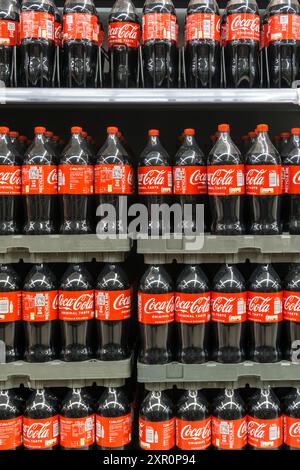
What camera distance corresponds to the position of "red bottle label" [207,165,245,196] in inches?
67.4

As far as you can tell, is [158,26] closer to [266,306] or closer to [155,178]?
[155,178]

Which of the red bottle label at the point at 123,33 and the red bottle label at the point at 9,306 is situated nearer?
the red bottle label at the point at 9,306

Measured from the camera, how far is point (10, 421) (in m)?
1.73

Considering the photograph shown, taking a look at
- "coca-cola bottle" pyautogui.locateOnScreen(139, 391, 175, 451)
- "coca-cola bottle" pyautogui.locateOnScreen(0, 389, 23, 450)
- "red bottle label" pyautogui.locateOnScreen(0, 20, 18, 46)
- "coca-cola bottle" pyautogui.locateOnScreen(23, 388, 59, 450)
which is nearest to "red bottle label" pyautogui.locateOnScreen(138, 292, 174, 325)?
"coca-cola bottle" pyautogui.locateOnScreen(139, 391, 175, 451)

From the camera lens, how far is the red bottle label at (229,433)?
5.64 ft

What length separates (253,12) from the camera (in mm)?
1800

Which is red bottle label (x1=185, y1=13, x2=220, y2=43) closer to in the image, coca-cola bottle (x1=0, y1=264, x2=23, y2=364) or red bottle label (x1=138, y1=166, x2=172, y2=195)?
red bottle label (x1=138, y1=166, x2=172, y2=195)

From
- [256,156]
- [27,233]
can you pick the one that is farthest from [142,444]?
[256,156]

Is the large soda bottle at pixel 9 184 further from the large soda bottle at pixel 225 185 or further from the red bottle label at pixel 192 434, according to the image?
the red bottle label at pixel 192 434

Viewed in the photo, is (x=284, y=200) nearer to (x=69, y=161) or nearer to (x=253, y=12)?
(x=253, y=12)

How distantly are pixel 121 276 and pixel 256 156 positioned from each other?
2.26 feet

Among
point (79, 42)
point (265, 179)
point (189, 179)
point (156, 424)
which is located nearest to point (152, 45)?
point (79, 42)

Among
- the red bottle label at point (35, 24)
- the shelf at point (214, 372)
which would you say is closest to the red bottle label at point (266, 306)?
the shelf at point (214, 372)

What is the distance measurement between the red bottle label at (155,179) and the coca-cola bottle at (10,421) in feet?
3.12
